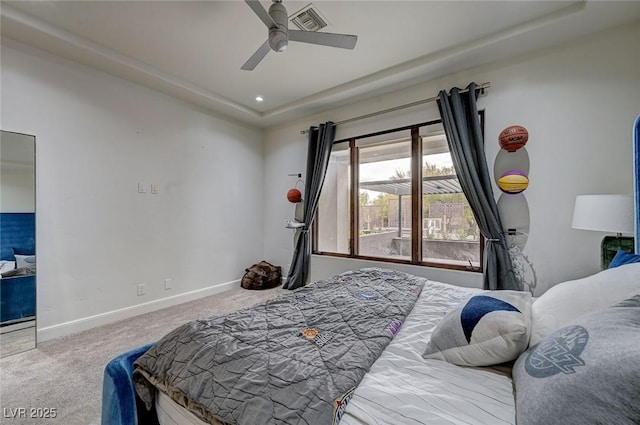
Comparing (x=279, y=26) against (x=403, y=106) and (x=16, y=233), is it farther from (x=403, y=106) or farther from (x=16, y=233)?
(x=16, y=233)

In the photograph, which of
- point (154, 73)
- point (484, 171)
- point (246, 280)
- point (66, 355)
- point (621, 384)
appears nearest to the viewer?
point (621, 384)

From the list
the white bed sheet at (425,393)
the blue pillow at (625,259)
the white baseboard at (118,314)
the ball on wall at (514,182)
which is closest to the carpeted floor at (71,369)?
the white baseboard at (118,314)

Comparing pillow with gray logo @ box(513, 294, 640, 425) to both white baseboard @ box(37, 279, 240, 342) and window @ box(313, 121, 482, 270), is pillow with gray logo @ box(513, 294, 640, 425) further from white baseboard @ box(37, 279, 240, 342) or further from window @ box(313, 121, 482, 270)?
white baseboard @ box(37, 279, 240, 342)

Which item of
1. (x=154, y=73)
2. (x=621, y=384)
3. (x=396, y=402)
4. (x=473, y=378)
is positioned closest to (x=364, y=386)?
(x=396, y=402)

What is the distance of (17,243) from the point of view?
240 centimetres

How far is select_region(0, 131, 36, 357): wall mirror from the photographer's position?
2.33 m

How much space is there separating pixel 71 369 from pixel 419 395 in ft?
8.50

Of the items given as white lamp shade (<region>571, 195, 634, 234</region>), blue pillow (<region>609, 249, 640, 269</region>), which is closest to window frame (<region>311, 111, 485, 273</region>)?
white lamp shade (<region>571, 195, 634, 234</region>)

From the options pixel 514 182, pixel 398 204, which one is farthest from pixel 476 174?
pixel 398 204

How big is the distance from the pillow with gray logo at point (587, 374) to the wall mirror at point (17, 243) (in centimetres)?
362

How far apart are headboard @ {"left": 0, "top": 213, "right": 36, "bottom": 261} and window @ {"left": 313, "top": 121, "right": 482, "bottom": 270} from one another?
3.12 m

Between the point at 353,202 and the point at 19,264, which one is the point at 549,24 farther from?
the point at 19,264

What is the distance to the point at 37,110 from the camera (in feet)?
8.31

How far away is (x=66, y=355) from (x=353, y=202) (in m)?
3.35
